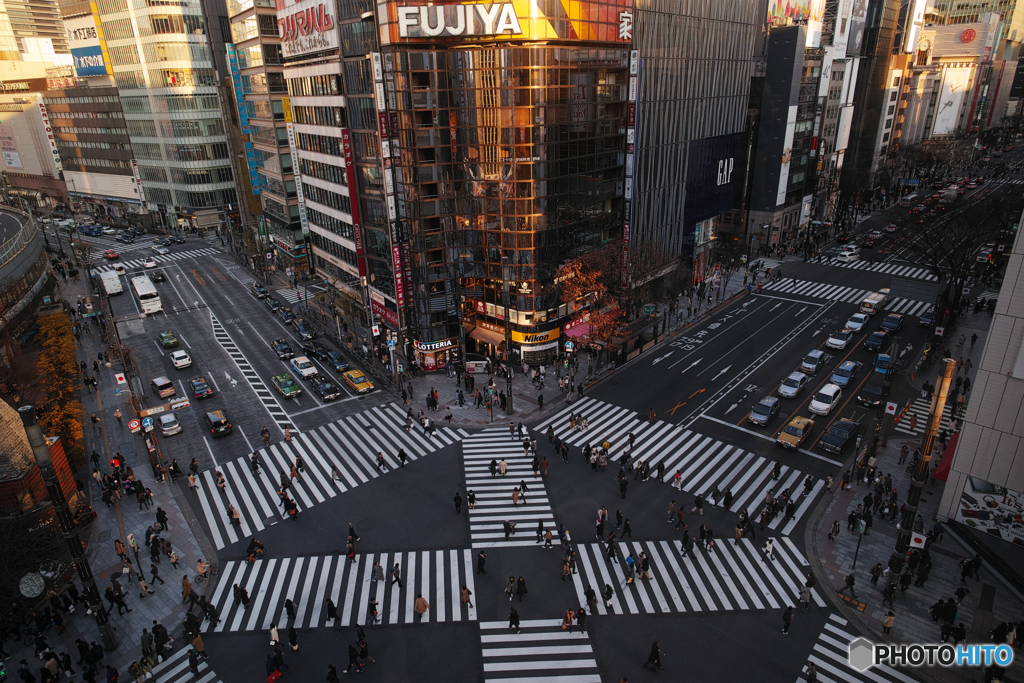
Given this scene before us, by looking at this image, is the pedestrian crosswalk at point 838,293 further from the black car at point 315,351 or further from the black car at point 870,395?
the black car at point 315,351

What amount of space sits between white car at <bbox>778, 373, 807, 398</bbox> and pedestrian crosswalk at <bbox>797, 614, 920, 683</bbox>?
895 inches

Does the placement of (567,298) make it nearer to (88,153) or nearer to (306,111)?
(306,111)

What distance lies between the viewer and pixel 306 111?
202 ft

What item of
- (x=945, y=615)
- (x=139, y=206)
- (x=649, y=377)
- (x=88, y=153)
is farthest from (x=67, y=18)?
(x=945, y=615)

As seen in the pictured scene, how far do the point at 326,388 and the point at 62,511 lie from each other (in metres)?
26.1

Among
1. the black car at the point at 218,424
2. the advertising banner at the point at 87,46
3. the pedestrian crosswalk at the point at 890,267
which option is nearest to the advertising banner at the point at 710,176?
the pedestrian crosswalk at the point at 890,267

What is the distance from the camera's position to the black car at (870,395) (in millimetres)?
42844

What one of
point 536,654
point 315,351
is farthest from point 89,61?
point 536,654

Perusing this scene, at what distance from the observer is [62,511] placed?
2222cm

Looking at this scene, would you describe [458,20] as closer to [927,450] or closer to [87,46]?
[927,450]

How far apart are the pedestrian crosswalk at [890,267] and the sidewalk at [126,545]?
82409mm

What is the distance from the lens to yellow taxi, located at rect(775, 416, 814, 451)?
37.9 meters

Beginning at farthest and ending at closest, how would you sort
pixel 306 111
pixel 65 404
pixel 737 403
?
pixel 306 111, pixel 737 403, pixel 65 404

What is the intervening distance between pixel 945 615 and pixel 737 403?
21.7m
